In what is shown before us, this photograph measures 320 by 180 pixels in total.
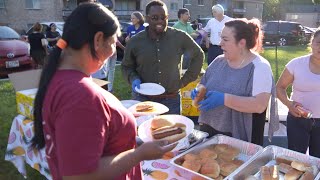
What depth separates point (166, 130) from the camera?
1741 mm

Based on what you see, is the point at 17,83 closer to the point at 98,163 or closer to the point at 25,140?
the point at 25,140

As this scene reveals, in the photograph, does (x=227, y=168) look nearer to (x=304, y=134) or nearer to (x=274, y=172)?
(x=274, y=172)

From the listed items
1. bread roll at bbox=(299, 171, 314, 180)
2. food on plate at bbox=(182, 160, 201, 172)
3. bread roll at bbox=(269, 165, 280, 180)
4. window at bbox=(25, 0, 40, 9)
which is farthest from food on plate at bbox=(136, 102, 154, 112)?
window at bbox=(25, 0, 40, 9)

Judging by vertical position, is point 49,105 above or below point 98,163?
above

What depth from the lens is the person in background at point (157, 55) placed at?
2.73 metres

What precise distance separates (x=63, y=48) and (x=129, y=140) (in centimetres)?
43

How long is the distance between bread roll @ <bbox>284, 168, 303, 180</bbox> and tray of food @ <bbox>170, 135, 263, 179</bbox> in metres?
0.23

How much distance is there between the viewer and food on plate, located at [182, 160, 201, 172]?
5.11ft

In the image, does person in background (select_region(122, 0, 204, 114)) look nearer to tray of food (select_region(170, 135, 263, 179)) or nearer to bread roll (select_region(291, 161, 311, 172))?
tray of food (select_region(170, 135, 263, 179))

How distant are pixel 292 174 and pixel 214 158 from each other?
1.35 feet

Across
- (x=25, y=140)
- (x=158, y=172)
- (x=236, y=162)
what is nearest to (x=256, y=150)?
(x=236, y=162)

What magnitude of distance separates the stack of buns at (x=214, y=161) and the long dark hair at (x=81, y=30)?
0.85 meters

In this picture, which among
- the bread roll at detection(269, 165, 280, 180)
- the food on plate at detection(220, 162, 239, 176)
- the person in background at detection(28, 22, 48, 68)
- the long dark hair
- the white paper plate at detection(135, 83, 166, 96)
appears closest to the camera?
the long dark hair

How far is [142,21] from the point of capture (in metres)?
6.26
